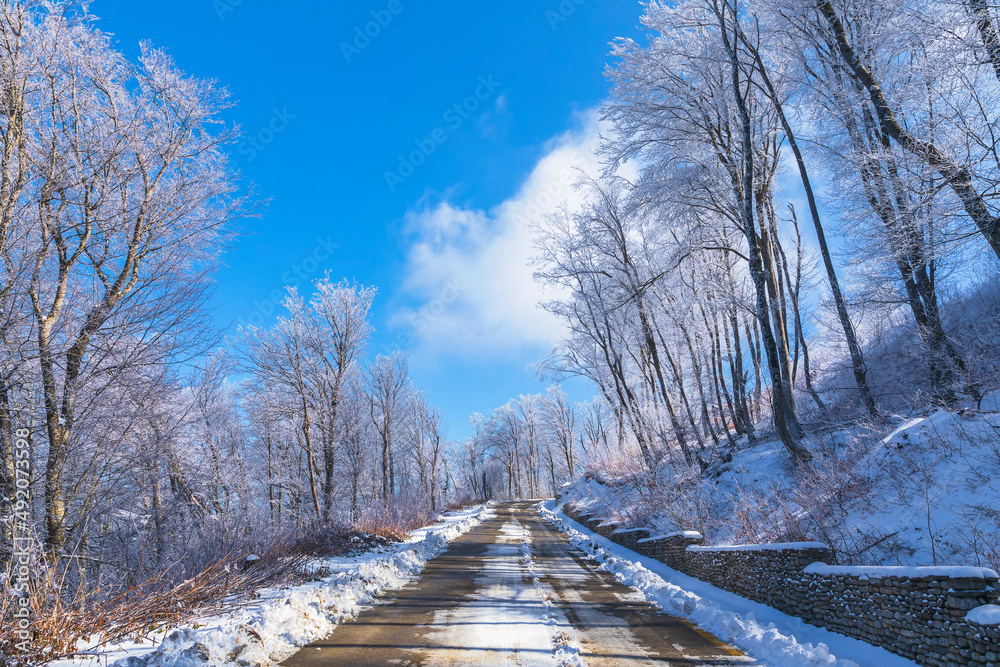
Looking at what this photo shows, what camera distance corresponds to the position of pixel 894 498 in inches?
253

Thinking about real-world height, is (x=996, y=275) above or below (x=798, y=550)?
above

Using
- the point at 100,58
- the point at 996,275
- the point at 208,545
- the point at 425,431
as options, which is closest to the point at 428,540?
the point at 208,545

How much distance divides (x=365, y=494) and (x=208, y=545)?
26.9 m

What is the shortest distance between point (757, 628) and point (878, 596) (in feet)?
4.37

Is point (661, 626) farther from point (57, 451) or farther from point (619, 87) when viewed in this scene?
point (619, 87)

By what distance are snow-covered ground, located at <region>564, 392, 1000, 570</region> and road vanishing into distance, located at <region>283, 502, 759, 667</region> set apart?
254cm

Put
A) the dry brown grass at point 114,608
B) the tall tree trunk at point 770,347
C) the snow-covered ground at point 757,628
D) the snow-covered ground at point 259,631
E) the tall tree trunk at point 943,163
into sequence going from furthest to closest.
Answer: the tall tree trunk at point 770,347
the tall tree trunk at point 943,163
the snow-covered ground at point 757,628
the snow-covered ground at point 259,631
the dry brown grass at point 114,608

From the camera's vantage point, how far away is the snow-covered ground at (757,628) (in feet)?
14.7

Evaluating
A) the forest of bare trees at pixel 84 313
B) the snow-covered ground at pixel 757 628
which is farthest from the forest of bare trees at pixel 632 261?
the snow-covered ground at pixel 757 628

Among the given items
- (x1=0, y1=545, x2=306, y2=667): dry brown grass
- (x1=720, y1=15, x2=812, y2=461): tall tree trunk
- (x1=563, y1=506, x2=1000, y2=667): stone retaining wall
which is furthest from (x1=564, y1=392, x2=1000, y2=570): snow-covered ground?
(x1=0, y1=545, x2=306, y2=667): dry brown grass

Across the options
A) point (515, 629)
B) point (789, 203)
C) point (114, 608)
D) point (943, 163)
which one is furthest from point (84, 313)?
point (789, 203)

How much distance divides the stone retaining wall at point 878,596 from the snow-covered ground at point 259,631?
18.7 feet

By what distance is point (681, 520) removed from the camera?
1100 centimetres

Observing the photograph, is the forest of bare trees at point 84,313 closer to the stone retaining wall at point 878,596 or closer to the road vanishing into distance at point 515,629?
the road vanishing into distance at point 515,629
